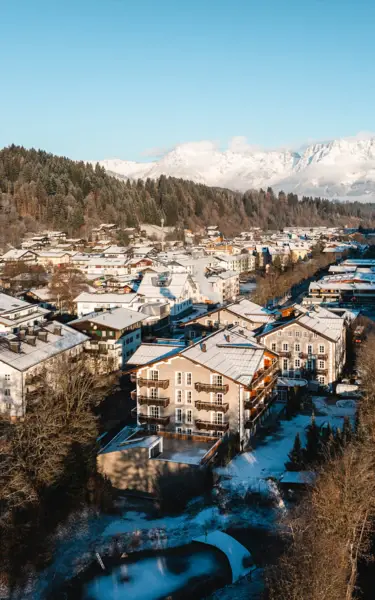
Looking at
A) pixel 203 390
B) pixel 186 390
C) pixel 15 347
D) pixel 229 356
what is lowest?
pixel 186 390

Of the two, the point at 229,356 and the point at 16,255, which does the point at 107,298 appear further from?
the point at 16,255

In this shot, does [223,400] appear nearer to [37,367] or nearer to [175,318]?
[37,367]

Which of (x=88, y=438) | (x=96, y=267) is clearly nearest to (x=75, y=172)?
(x=96, y=267)

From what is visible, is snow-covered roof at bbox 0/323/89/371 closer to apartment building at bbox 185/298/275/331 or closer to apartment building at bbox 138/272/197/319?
apartment building at bbox 185/298/275/331

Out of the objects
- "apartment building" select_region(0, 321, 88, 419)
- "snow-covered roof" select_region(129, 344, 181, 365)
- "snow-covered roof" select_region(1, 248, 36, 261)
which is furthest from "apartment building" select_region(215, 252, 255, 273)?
"snow-covered roof" select_region(129, 344, 181, 365)

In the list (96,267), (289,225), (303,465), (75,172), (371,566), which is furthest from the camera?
(289,225)

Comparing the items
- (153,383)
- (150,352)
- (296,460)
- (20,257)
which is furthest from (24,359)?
(20,257)
